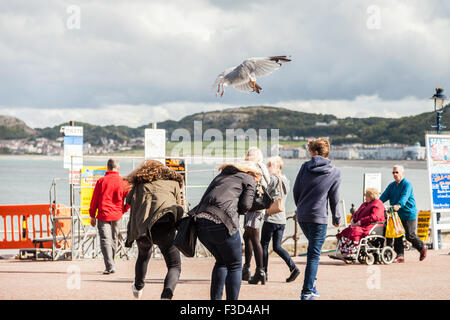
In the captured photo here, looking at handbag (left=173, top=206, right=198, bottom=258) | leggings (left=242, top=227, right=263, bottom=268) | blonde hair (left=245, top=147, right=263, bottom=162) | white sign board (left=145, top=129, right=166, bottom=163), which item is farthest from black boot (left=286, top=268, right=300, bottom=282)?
white sign board (left=145, top=129, right=166, bottom=163)

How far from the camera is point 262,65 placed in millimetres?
11727

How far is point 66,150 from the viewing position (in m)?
15.4

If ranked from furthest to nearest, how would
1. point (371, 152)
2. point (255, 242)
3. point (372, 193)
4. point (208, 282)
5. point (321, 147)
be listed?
point (371, 152) → point (372, 193) → point (208, 282) → point (255, 242) → point (321, 147)

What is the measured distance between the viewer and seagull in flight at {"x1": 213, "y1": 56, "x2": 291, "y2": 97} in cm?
1163

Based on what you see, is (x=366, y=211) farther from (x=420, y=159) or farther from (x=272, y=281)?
(x=420, y=159)

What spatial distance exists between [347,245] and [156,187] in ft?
16.1

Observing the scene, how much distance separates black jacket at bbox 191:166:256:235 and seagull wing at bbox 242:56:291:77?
5.54 m

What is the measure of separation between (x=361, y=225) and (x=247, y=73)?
3.29 meters

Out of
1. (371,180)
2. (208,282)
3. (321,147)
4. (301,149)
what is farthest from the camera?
(301,149)

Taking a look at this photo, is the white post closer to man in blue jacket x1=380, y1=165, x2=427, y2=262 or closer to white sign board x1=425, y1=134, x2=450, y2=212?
white sign board x1=425, y1=134, x2=450, y2=212

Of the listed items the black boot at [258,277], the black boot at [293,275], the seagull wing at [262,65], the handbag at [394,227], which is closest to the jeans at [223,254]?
the black boot at [258,277]

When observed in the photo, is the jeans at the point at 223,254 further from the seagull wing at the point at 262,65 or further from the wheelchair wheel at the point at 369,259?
the seagull wing at the point at 262,65

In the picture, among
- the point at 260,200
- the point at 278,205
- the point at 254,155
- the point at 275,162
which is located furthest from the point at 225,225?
the point at 275,162

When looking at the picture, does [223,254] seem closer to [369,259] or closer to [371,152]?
[369,259]
